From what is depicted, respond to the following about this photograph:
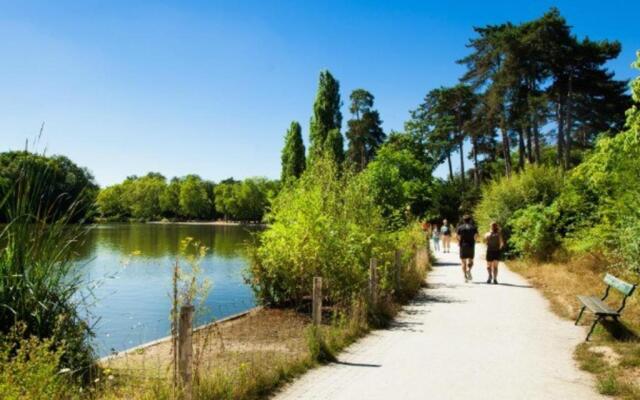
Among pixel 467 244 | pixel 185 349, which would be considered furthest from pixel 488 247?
pixel 185 349

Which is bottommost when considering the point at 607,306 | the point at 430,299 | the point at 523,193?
the point at 430,299

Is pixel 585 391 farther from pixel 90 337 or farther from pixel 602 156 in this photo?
pixel 602 156

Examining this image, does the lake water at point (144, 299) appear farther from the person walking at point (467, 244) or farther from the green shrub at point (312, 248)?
the person walking at point (467, 244)

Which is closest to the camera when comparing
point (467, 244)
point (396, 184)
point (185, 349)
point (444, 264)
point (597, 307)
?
point (185, 349)

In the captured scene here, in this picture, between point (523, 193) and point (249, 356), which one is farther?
point (523, 193)

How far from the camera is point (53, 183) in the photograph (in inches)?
264

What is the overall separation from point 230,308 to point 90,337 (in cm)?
1046

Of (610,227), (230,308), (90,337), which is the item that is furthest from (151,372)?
(610,227)

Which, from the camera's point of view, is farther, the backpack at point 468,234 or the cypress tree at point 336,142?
the cypress tree at point 336,142

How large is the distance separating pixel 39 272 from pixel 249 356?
326 cm

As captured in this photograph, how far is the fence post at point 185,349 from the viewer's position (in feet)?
17.3

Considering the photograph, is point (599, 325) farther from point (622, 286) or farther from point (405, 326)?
point (405, 326)

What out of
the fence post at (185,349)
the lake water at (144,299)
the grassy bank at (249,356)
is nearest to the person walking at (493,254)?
the grassy bank at (249,356)

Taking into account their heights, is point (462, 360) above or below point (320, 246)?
below
